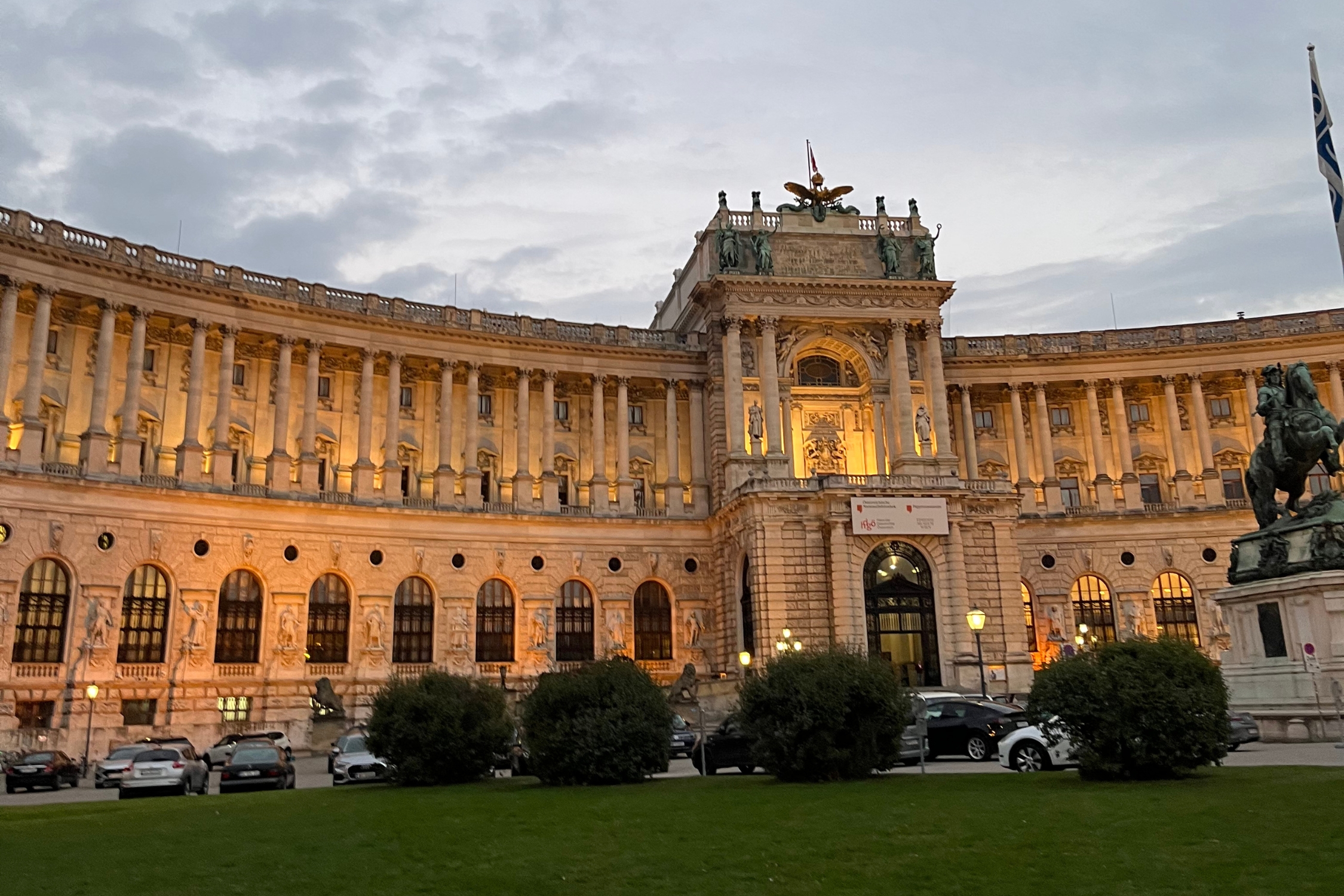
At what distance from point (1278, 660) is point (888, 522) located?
86.9 ft

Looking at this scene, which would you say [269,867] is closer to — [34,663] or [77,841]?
[77,841]

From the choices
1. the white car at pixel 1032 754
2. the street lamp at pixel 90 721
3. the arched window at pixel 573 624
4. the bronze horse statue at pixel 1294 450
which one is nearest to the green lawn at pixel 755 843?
the white car at pixel 1032 754

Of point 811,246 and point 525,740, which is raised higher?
point 811,246

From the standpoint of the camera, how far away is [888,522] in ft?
168

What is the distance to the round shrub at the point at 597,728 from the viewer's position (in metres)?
22.2

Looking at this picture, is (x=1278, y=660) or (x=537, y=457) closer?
(x=1278, y=660)

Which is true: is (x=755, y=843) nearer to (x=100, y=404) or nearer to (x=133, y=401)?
(x=100, y=404)

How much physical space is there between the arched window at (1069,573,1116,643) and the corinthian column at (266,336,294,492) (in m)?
41.2

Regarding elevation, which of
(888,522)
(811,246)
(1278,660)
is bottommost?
(1278,660)

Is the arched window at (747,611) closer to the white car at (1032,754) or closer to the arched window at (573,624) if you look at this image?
the arched window at (573,624)

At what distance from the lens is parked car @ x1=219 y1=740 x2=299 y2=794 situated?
92.9 feet

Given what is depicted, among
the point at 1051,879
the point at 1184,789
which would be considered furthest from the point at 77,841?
the point at 1184,789

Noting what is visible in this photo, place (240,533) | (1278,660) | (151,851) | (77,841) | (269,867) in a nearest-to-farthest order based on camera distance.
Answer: (269,867) < (151,851) < (77,841) < (1278,660) < (240,533)

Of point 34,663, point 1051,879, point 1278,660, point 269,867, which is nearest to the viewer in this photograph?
point 1051,879
